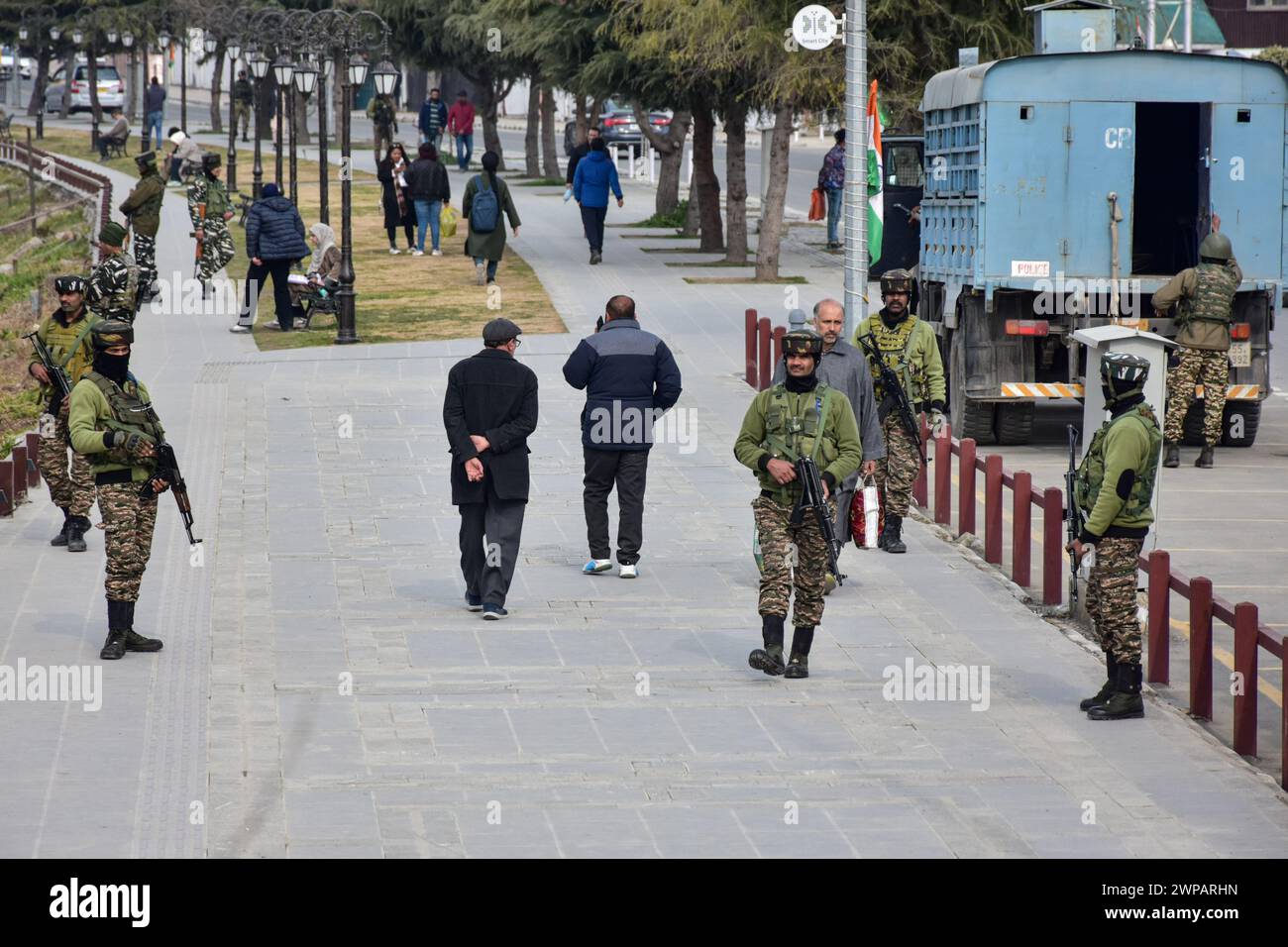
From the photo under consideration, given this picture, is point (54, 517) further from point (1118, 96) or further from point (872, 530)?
point (1118, 96)

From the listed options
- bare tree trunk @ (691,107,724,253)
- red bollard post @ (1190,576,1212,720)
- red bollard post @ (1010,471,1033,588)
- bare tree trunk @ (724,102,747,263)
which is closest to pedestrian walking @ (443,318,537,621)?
red bollard post @ (1010,471,1033,588)

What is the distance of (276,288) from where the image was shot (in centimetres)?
2472

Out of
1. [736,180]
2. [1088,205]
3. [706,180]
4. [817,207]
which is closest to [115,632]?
[1088,205]

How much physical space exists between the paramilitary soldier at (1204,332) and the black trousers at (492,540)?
7.31 meters

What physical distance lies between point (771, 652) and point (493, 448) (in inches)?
82.7

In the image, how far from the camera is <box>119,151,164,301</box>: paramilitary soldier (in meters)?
25.1

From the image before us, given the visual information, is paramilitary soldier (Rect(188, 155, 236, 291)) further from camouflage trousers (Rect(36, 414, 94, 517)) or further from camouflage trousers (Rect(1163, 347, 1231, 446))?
camouflage trousers (Rect(1163, 347, 1231, 446))

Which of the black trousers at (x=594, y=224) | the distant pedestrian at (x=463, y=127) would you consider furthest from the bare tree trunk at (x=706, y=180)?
the distant pedestrian at (x=463, y=127)

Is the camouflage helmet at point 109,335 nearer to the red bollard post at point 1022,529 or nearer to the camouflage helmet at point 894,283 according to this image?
the camouflage helmet at point 894,283

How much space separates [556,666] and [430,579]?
89.8 inches

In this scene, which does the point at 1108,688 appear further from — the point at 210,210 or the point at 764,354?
the point at 210,210

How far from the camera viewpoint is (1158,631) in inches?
414
